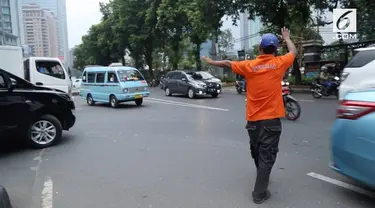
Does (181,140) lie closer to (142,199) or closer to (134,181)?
(134,181)

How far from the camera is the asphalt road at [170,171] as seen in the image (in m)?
4.18

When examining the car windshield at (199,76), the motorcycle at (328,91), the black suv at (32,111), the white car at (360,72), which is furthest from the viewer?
the car windshield at (199,76)

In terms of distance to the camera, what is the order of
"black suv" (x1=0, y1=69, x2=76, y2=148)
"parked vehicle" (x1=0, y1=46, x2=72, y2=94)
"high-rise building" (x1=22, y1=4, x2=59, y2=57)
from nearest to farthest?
"black suv" (x1=0, y1=69, x2=76, y2=148) < "parked vehicle" (x1=0, y1=46, x2=72, y2=94) < "high-rise building" (x1=22, y1=4, x2=59, y2=57)

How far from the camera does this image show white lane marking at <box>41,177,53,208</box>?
4184 mm

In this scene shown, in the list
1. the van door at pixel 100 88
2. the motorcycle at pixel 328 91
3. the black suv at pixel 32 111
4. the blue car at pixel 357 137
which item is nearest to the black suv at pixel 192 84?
the van door at pixel 100 88

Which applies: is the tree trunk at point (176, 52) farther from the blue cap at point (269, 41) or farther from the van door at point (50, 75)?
the blue cap at point (269, 41)

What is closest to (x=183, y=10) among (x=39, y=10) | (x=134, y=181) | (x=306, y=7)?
(x=306, y=7)

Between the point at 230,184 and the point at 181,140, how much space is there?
3073mm

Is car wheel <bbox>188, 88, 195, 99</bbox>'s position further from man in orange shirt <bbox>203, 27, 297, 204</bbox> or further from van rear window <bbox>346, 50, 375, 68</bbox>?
man in orange shirt <bbox>203, 27, 297, 204</bbox>

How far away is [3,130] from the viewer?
6.61m

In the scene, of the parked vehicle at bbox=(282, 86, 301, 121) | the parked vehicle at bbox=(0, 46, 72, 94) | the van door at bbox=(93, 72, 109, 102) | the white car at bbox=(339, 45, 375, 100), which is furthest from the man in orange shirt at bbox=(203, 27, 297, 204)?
the van door at bbox=(93, 72, 109, 102)

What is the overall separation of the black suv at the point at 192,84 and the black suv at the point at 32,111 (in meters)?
11.3

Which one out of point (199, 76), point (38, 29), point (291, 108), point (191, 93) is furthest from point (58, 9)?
point (291, 108)

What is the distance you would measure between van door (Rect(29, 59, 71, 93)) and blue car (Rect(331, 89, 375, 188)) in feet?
37.6
